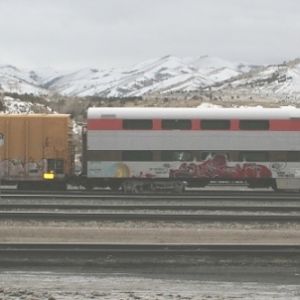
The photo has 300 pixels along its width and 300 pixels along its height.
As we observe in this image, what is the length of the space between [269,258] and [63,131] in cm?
1561

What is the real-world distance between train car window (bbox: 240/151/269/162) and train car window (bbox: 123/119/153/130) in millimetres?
3879

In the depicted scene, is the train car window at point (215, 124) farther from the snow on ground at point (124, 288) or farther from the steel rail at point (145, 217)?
the snow on ground at point (124, 288)

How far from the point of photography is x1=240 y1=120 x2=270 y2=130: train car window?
24969 millimetres

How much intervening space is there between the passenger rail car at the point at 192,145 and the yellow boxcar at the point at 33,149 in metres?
1.17

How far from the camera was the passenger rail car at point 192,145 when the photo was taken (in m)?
24.8

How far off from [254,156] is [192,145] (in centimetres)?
254

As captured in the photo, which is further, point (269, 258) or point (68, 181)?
point (68, 181)

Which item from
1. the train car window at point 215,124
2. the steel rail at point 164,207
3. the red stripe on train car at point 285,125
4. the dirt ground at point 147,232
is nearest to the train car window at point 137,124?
the train car window at point 215,124

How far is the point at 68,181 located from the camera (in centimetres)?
2580

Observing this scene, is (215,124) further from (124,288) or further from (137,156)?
(124,288)

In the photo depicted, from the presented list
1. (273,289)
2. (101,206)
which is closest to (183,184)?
(101,206)

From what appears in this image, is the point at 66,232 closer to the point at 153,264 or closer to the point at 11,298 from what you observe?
the point at 153,264

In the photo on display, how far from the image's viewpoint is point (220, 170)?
82.5 ft

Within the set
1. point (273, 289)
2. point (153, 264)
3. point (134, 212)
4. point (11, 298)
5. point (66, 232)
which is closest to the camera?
point (11, 298)
